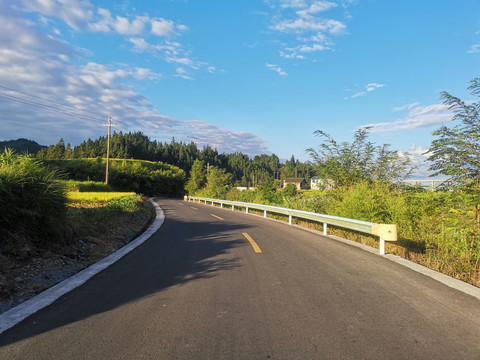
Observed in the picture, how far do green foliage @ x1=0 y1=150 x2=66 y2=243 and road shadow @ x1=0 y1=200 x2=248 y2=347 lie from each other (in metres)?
1.85

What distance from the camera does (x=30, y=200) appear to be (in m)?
6.03

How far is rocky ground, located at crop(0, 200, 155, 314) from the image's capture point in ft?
13.7

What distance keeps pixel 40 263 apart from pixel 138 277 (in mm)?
2069

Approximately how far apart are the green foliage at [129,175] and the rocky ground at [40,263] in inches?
Answer: 1795

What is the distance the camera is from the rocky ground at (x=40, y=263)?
164 inches

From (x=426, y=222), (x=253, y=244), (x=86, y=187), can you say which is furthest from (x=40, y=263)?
(x=86, y=187)

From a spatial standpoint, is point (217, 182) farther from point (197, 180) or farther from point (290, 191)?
point (197, 180)

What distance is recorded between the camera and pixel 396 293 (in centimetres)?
417

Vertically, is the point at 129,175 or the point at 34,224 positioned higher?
the point at 129,175

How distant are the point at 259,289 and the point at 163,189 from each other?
7380 cm

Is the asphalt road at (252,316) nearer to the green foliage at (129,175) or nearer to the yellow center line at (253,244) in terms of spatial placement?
the yellow center line at (253,244)

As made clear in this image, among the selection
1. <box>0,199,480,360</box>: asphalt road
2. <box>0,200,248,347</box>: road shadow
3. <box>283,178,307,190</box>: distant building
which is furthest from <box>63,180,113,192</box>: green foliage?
<box>283,178,307,190</box>: distant building

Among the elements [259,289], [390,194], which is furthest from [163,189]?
[259,289]

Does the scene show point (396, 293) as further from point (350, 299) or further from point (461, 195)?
point (461, 195)
